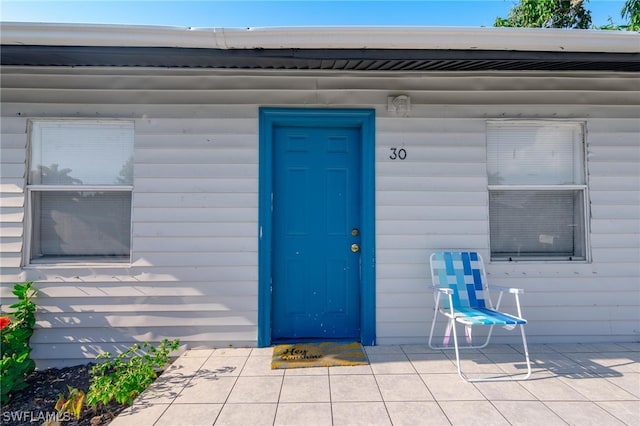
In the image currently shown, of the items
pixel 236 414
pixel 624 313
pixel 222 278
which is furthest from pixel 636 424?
pixel 222 278

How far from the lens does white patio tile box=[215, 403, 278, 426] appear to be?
196 cm

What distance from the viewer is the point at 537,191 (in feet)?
10.6

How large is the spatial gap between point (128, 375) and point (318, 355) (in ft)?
4.49

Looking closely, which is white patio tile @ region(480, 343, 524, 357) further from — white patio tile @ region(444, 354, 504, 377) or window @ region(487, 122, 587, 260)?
window @ region(487, 122, 587, 260)

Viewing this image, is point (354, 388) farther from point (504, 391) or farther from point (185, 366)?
point (185, 366)

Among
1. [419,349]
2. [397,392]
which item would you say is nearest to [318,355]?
[397,392]

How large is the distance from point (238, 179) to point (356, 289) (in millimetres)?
1453

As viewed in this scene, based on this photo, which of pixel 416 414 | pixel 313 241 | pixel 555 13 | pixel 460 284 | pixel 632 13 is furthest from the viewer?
pixel 555 13

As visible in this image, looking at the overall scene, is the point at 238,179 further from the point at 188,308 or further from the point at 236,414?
the point at 236,414

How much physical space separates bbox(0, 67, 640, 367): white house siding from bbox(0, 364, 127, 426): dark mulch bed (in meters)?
0.16

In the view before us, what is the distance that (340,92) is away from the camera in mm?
3129

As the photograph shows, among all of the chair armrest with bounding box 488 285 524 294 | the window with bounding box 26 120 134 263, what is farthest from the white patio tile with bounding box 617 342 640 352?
the window with bounding box 26 120 134 263

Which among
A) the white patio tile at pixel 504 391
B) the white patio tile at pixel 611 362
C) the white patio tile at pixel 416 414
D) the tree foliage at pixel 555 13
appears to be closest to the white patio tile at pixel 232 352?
A: the white patio tile at pixel 416 414

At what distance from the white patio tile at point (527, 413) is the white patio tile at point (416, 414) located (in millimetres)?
374
